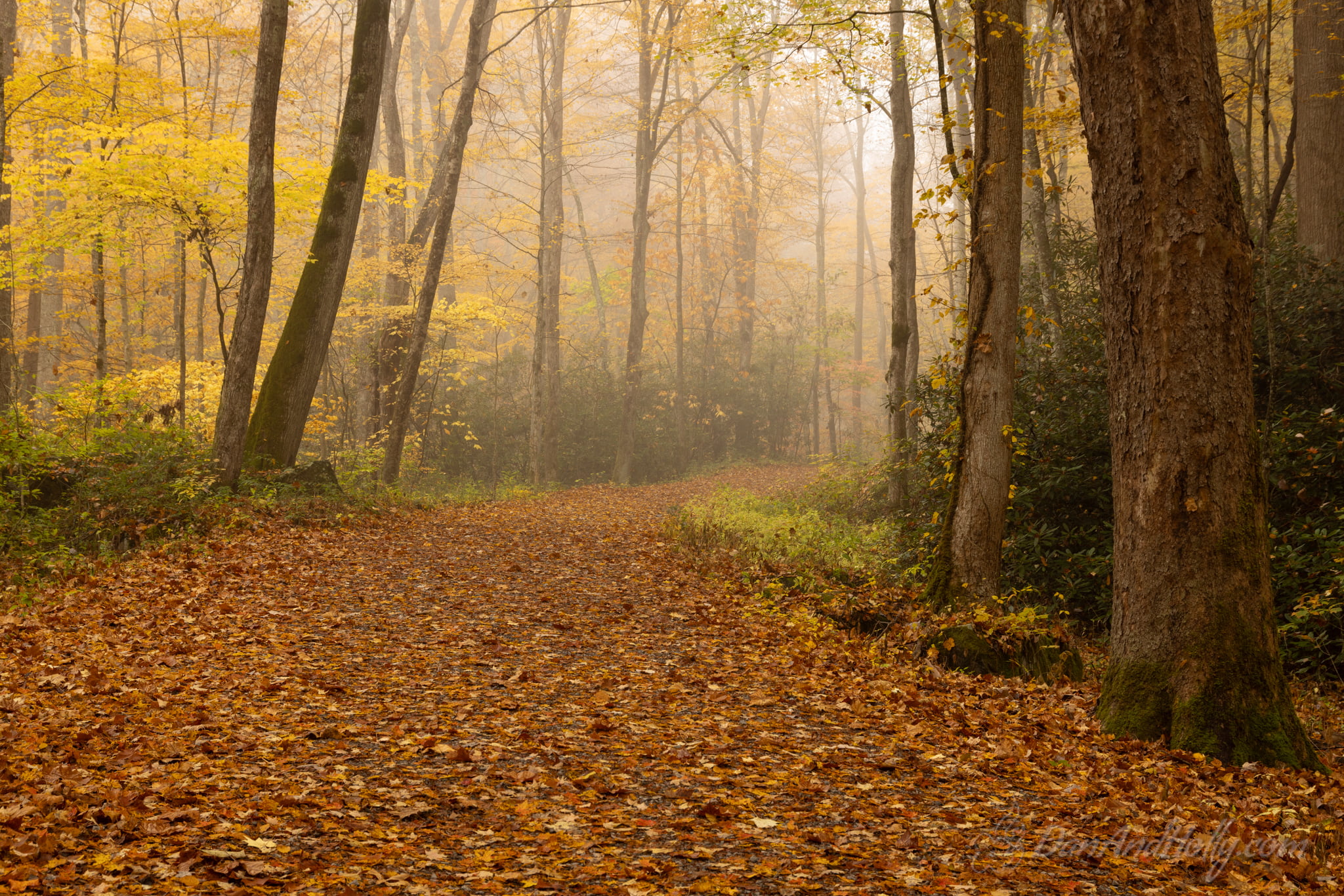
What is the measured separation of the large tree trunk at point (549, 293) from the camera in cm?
2005

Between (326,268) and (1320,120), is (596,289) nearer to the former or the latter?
(326,268)

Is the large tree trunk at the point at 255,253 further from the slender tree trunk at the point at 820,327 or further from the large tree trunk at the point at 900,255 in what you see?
the slender tree trunk at the point at 820,327

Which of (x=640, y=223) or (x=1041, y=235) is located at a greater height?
(x=640, y=223)

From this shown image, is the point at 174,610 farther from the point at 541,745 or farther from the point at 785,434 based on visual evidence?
the point at 785,434

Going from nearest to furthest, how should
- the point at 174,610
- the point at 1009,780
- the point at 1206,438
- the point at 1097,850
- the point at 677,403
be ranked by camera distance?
the point at 1097,850, the point at 1009,780, the point at 1206,438, the point at 174,610, the point at 677,403

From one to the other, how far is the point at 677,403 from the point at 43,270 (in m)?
16.4

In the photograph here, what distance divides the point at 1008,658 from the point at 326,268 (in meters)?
10.3

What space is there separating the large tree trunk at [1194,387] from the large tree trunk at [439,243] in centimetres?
1157

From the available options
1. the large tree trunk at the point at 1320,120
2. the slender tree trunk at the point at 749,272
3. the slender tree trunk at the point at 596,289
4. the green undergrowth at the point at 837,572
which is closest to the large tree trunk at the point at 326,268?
the green undergrowth at the point at 837,572

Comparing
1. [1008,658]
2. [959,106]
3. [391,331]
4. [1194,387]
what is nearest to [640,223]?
[391,331]

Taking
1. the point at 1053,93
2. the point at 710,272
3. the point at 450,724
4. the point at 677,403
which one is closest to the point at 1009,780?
the point at 450,724

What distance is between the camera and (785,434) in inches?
1162

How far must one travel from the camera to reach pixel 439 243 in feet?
46.6

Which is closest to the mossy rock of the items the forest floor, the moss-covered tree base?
the forest floor
